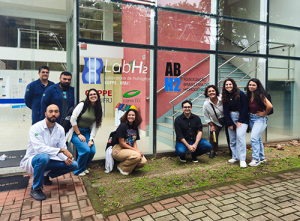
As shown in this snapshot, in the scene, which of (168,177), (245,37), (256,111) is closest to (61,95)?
(168,177)

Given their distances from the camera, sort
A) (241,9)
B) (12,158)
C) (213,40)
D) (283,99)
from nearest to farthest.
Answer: (12,158) < (213,40) < (241,9) < (283,99)

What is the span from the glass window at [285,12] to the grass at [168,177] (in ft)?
12.5

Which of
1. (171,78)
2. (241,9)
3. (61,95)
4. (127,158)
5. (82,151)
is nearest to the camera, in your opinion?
(82,151)

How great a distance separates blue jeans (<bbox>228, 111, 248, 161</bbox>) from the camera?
4.86m

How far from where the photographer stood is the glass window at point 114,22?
4.62m

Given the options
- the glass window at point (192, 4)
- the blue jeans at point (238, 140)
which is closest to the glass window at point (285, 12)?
the glass window at point (192, 4)

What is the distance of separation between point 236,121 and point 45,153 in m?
3.75

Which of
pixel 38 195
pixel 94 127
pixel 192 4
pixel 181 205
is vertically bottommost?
pixel 181 205

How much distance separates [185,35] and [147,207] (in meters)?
4.02

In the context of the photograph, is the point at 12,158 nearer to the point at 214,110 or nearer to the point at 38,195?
the point at 38,195

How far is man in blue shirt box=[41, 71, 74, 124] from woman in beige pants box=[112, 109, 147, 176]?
108cm

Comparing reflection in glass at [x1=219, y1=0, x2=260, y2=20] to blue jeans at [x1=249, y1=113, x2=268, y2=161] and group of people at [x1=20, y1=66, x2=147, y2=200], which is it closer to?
blue jeans at [x1=249, y1=113, x2=268, y2=161]

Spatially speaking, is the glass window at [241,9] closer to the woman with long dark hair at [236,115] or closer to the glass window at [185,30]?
the glass window at [185,30]

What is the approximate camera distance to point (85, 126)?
13.9 ft
